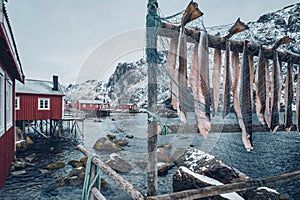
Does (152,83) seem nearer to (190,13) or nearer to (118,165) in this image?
(190,13)

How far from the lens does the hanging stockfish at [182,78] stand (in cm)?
230

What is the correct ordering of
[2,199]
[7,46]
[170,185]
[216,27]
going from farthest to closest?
1. [170,185]
2. [2,199]
3. [7,46]
4. [216,27]

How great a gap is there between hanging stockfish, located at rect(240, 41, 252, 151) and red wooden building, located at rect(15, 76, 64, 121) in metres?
18.4

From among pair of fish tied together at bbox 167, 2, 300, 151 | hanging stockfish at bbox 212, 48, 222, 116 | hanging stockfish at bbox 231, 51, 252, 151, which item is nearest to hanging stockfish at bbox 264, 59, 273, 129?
pair of fish tied together at bbox 167, 2, 300, 151

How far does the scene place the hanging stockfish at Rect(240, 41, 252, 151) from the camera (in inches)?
107

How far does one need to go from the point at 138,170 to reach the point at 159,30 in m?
10.0

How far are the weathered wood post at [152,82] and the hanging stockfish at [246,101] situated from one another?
4.16 ft

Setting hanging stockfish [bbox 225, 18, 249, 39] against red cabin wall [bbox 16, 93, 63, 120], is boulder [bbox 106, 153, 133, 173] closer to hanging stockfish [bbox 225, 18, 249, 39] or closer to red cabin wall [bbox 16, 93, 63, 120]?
hanging stockfish [bbox 225, 18, 249, 39]

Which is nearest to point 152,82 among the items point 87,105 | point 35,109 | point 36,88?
point 35,109

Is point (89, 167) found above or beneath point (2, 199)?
above

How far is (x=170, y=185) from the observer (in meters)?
8.83

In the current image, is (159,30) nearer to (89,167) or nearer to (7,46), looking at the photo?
(89,167)

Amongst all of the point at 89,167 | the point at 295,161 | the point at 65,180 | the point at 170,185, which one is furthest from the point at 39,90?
the point at 295,161

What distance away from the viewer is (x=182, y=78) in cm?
235
